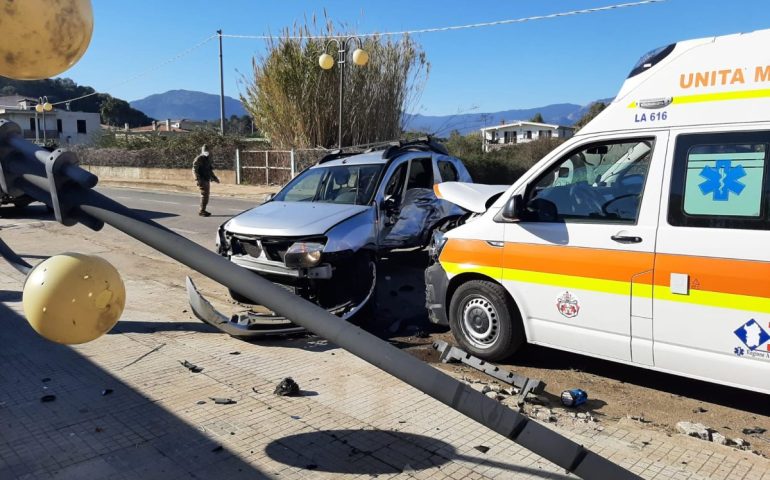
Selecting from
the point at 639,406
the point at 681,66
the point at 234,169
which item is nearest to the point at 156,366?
the point at 639,406

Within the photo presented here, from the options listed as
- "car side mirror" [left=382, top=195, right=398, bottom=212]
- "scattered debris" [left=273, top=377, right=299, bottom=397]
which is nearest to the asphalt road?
"car side mirror" [left=382, top=195, right=398, bottom=212]

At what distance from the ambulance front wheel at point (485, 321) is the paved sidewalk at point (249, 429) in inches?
37.8

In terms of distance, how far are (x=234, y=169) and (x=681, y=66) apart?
96.2ft

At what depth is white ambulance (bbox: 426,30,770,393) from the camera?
4008 millimetres

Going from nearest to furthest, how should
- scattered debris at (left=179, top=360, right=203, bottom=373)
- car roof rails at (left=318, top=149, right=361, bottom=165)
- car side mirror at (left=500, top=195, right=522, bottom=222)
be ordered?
car side mirror at (left=500, top=195, right=522, bottom=222) < scattered debris at (left=179, top=360, right=203, bottom=373) < car roof rails at (left=318, top=149, right=361, bottom=165)

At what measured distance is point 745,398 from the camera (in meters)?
4.75

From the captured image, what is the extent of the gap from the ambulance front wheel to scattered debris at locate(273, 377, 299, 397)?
169cm

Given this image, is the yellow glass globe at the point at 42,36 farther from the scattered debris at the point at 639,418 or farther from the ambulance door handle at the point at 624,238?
the scattered debris at the point at 639,418

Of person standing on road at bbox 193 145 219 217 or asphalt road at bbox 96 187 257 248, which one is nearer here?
asphalt road at bbox 96 187 257 248

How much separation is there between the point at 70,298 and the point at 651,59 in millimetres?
4229

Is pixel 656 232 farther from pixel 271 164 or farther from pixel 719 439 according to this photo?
pixel 271 164

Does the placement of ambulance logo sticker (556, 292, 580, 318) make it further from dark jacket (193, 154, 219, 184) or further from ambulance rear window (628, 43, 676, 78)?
dark jacket (193, 154, 219, 184)

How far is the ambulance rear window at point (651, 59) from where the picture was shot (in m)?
4.50

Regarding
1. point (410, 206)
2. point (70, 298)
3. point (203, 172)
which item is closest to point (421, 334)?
point (410, 206)
